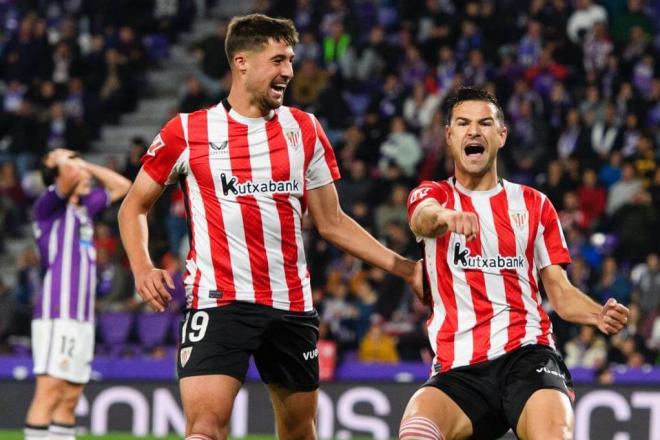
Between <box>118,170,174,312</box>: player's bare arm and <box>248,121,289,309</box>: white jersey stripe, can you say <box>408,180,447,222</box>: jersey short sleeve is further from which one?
<box>118,170,174,312</box>: player's bare arm

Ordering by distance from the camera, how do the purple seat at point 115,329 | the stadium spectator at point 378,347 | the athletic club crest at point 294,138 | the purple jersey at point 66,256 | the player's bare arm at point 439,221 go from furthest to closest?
1. the purple seat at point 115,329
2. the stadium spectator at point 378,347
3. the purple jersey at point 66,256
4. the athletic club crest at point 294,138
5. the player's bare arm at point 439,221

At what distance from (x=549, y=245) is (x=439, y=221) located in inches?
26.7

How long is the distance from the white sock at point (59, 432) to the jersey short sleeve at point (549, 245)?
13.0ft

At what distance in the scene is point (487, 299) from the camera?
19.6 ft

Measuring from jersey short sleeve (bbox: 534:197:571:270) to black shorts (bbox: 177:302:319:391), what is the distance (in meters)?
1.07

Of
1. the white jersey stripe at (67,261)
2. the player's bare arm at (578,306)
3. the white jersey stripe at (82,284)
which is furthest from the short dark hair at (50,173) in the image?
the player's bare arm at (578,306)

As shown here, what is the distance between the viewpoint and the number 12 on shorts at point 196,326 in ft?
19.8

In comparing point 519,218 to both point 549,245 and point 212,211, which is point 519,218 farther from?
point 212,211

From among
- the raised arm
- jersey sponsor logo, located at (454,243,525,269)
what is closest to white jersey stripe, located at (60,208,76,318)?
the raised arm

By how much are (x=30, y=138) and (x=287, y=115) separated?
41.4 ft

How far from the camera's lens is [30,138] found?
1841cm

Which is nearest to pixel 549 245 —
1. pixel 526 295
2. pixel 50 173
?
pixel 526 295

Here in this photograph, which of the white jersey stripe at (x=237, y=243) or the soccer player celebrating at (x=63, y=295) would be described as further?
the soccer player celebrating at (x=63, y=295)

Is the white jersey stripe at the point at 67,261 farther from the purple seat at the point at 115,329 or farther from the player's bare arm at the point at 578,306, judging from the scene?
the purple seat at the point at 115,329
